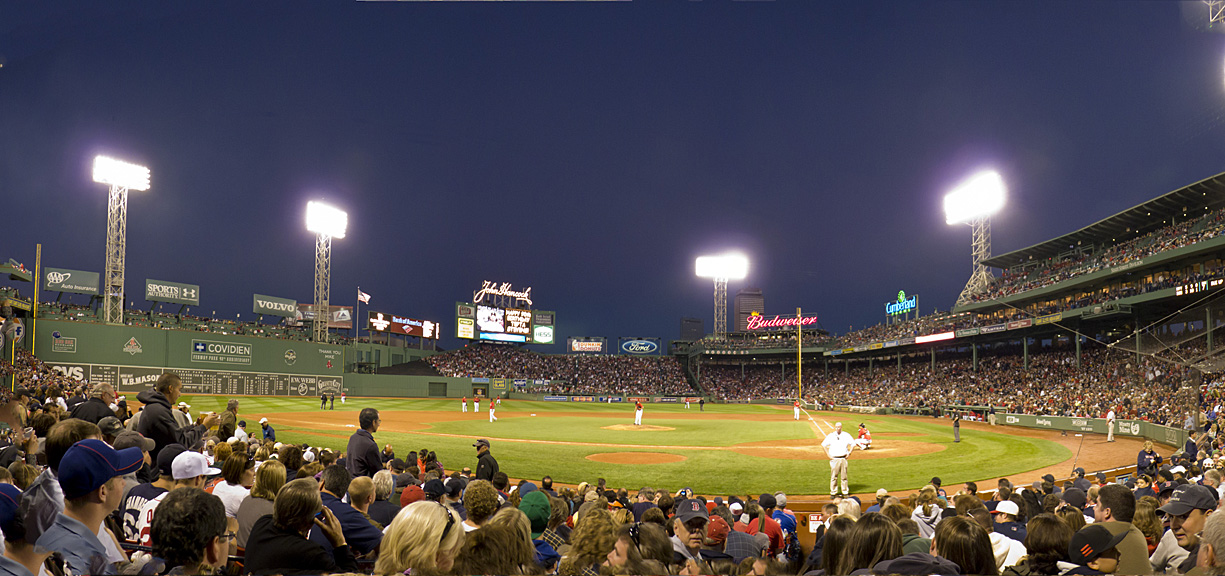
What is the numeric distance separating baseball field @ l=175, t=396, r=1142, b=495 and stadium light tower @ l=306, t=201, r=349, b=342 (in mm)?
26998

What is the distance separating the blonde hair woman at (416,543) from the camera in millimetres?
3020

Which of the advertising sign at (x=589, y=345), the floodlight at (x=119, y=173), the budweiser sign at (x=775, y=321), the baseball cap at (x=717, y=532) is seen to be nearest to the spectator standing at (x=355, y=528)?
Answer: the baseball cap at (x=717, y=532)

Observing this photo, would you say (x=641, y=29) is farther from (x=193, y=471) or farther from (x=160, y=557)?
(x=160, y=557)

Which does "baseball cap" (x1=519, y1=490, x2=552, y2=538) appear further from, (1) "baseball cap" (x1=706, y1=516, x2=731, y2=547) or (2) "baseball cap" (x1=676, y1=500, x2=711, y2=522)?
(1) "baseball cap" (x1=706, y1=516, x2=731, y2=547)

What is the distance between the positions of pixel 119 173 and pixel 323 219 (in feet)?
60.0

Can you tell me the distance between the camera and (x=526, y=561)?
3379mm

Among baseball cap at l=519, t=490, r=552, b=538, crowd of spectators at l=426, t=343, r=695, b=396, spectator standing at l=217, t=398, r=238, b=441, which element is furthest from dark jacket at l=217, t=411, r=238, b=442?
crowd of spectators at l=426, t=343, r=695, b=396

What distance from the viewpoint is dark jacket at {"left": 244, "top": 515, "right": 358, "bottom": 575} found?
11.5 ft

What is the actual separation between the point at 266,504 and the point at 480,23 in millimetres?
7674

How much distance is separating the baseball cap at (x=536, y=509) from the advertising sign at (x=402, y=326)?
7304 cm

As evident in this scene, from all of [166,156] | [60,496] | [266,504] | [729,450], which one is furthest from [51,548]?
[166,156]

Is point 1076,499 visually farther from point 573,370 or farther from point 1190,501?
point 573,370

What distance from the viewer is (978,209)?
5638 cm

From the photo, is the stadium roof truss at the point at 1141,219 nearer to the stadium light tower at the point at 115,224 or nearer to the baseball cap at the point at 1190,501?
the baseball cap at the point at 1190,501
